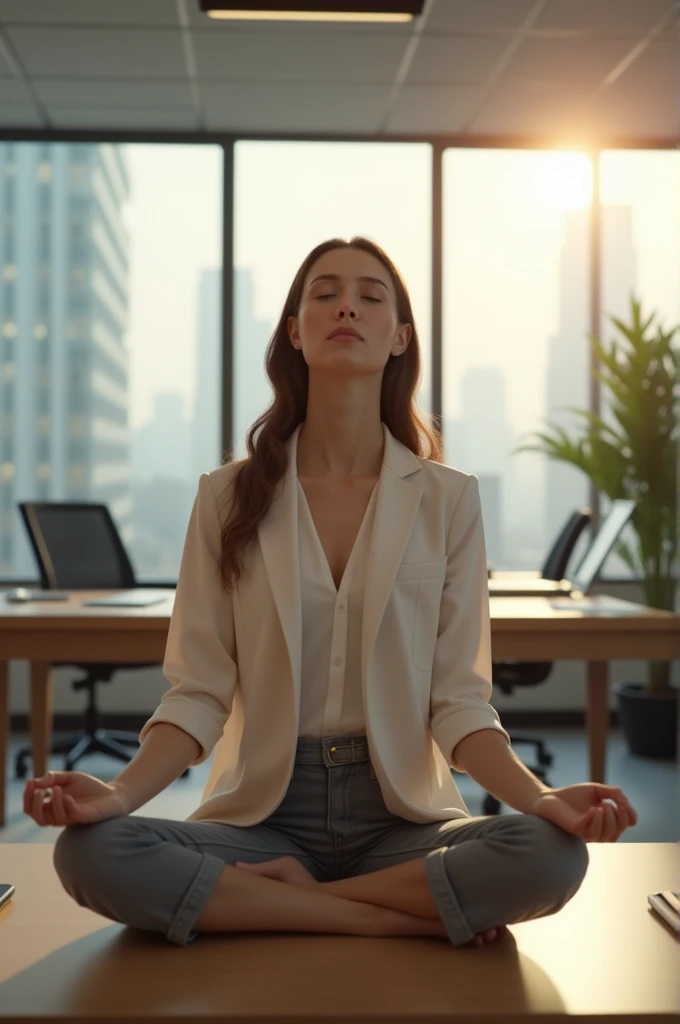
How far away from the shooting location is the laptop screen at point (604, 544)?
3789mm

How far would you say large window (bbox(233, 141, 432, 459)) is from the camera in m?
5.78

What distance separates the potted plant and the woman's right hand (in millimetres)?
4012

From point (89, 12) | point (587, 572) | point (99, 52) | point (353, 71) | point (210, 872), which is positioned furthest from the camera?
point (353, 71)

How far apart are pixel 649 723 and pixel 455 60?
3.07m

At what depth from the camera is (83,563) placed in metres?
4.66

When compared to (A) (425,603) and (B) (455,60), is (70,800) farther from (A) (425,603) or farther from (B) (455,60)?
(B) (455,60)

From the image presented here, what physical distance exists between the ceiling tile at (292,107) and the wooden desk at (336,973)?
432 centimetres

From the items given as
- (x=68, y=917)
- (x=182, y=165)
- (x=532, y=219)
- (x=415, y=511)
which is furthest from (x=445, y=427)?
(x=68, y=917)

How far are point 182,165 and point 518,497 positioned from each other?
2.53 metres

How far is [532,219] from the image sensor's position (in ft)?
19.4

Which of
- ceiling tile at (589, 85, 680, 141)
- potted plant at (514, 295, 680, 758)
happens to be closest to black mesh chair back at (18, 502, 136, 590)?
potted plant at (514, 295, 680, 758)

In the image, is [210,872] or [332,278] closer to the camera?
[210,872]

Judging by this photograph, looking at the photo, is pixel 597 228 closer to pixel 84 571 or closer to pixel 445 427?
pixel 445 427

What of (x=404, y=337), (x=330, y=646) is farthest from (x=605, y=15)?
(x=330, y=646)
